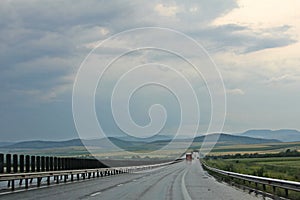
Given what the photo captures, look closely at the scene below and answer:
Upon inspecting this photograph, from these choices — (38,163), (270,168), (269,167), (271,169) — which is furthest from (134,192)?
(269,167)

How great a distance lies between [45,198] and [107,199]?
8.43 feet

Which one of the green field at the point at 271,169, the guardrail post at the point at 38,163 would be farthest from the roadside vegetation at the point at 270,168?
the guardrail post at the point at 38,163

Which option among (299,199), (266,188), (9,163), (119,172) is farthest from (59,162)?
(299,199)

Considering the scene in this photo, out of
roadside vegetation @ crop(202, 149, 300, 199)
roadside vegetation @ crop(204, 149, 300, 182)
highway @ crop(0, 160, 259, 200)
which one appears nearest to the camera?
highway @ crop(0, 160, 259, 200)

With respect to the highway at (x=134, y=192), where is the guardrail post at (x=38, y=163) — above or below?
above

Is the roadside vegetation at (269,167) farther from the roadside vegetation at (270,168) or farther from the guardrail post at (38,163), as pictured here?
the guardrail post at (38,163)

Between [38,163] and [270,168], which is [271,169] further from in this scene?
[38,163]

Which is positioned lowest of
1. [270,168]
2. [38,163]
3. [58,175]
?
[270,168]

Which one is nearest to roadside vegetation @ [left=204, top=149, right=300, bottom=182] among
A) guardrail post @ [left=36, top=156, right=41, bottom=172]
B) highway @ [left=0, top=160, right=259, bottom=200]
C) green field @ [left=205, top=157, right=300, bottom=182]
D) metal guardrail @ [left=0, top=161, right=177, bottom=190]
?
green field @ [left=205, top=157, right=300, bottom=182]

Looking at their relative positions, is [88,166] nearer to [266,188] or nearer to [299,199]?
[266,188]

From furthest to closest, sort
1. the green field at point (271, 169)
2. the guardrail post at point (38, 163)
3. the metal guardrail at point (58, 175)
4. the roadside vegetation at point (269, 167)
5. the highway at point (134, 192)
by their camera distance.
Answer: the guardrail post at point (38, 163) < the roadside vegetation at point (269, 167) < the green field at point (271, 169) < the metal guardrail at point (58, 175) < the highway at point (134, 192)

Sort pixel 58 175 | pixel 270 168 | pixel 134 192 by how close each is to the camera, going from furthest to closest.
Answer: pixel 270 168 < pixel 58 175 < pixel 134 192

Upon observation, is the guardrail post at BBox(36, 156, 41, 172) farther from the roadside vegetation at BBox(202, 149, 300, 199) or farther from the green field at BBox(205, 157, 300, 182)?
the green field at BBox(205, 157, 300, 182)

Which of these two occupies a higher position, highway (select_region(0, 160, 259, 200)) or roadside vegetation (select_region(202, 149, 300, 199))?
roadside vegetation (select_region(202, 149, 300, 199))
